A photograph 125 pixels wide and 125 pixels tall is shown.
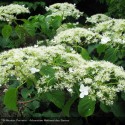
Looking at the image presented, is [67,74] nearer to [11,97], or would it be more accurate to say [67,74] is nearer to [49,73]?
[49,73]

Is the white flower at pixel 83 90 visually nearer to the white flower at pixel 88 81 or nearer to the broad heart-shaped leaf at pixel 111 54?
the white flower at pixel 88 81

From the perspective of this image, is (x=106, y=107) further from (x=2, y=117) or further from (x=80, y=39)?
(x=2, y=117)

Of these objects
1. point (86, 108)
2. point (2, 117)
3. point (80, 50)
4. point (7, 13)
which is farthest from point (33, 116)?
point (7, 13)

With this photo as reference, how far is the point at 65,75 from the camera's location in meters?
1.98

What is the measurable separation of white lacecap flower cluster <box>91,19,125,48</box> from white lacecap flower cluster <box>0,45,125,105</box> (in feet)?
1.91

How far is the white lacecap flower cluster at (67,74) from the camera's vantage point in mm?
1930

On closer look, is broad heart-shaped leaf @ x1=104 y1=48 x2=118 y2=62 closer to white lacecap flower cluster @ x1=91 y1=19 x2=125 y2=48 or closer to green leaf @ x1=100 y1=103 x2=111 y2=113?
white lacecap flower cluster @ x1=91 y1=19 x2=125 y2=48

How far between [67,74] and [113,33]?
2.97 feet

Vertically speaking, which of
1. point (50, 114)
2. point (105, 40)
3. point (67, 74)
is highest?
point (67, 74)

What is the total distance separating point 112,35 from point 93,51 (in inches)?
8.3

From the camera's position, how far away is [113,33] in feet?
9.16

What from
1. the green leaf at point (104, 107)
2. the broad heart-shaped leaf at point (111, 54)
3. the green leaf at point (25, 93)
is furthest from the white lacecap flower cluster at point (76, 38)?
the green leaf at point (104, 107)

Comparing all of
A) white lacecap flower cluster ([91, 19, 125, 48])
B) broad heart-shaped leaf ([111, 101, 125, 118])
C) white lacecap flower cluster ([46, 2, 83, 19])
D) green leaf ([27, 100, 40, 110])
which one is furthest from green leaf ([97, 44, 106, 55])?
white lacecap flower cluster ([46, 2, 83, 19])

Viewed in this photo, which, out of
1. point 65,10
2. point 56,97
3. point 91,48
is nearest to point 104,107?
point 56,97
